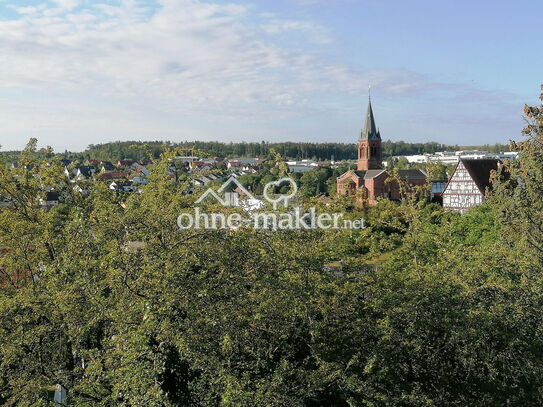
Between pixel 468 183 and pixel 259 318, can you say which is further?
pixel 468 183

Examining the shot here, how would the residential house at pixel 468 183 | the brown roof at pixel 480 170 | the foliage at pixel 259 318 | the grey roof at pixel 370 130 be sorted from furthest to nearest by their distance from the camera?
the grey roof at pixel 370 130 < the residential house at pixel 468 183 < the brown roof at pixel 480 170 < the foliage at pixel 259 318

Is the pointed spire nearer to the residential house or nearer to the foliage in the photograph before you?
the residential house

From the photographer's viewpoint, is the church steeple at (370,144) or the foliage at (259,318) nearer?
the foliage at (259,318)

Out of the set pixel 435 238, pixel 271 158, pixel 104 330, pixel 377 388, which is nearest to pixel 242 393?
pixel 377 388

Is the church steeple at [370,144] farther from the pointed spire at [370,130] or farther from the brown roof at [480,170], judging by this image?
the brown roof at [480,170]

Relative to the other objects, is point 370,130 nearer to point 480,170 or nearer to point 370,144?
point 370,144

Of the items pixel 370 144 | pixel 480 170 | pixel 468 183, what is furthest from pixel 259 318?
pixel 370 144

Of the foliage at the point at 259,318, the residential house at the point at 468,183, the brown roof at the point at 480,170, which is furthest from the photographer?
the residential house at the point at 468,183

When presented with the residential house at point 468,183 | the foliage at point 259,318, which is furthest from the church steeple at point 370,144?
the foliage at point 259,318
